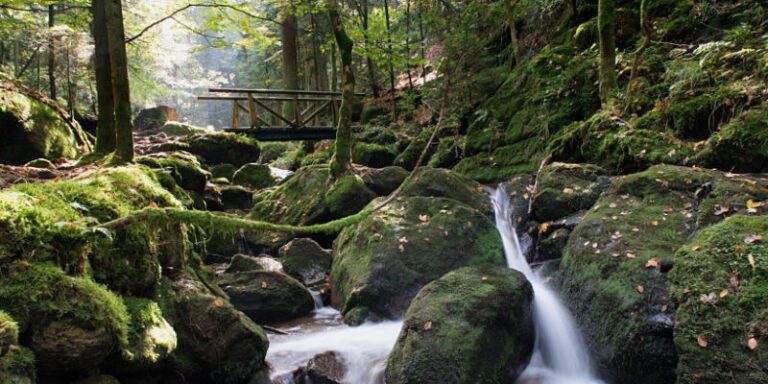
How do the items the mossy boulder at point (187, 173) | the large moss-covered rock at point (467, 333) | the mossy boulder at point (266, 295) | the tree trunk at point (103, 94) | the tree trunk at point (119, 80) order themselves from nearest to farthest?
the large moss-covered rock at point (467, 333)
the mossy boulder at point (266, 295)
the tree trunk at point (119, 80)
the tree trunk at point (103, 94)
the mossy boulder at point (187, 173)

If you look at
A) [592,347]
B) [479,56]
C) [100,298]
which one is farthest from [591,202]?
[479,56]

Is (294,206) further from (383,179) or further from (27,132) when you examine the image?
(27,132)

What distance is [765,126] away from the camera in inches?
222

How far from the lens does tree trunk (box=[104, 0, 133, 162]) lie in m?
6.40

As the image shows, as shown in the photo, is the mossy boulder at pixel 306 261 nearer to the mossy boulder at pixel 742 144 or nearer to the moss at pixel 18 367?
the moss at pixel 18 367

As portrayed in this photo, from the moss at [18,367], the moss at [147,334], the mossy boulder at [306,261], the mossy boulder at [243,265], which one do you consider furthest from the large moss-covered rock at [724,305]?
the mossy boulder at [243,265]

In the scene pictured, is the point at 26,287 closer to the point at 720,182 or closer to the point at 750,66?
the point at 720,182

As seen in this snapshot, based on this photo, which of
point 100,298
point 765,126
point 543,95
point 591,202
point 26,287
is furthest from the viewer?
point 543,95

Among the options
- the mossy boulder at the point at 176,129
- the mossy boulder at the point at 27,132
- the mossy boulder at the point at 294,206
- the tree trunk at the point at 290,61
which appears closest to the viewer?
the mossy boulder at the point at 27,132

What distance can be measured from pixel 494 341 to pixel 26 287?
3688 mm

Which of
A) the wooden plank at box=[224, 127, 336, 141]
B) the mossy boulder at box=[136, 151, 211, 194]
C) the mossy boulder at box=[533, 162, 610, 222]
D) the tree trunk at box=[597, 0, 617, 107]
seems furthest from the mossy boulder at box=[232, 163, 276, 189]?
the tree trunk at box=[597, 0, 617, 107]

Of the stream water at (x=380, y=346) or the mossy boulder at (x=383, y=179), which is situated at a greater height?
the mossy boulder at (x=383, y=179)

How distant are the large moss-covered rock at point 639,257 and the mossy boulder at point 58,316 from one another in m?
4.14

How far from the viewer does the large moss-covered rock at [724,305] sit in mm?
3189
